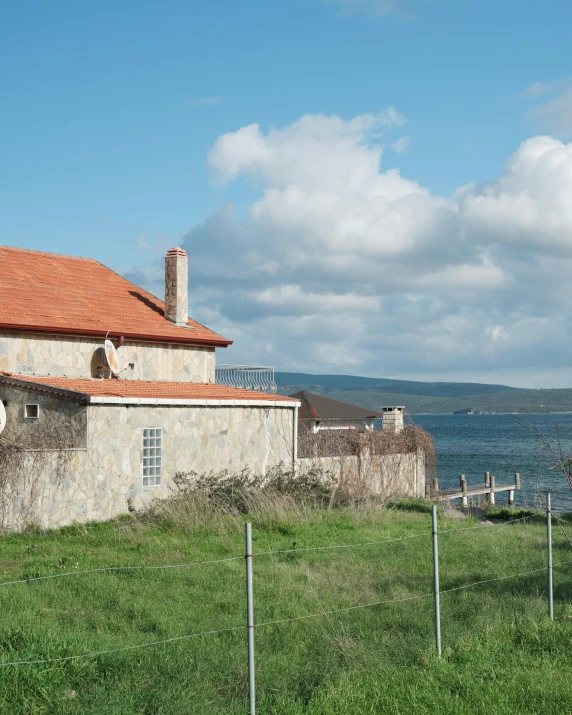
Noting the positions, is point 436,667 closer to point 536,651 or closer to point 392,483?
point 536,651

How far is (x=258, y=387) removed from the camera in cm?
2908

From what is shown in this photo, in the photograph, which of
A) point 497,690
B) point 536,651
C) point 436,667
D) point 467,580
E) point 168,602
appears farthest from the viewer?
point 467,580

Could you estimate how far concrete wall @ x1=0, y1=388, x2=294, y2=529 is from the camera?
17859mm

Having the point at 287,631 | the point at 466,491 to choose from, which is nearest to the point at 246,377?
the point at 466,491

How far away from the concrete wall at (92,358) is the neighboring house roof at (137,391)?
0.60 meters

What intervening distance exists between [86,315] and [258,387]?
288 inches

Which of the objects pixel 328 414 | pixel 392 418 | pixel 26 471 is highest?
pixel 328 414

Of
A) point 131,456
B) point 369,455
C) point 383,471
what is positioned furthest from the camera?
point 383,471

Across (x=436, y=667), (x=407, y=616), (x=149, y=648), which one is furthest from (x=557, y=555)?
(x=149, y=648)

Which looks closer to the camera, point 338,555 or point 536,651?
point 536,651

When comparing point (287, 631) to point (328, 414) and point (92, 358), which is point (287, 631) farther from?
point (328, 414)

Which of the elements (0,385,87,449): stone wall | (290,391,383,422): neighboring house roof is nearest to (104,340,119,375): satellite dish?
(0,385,87,449): stone wall

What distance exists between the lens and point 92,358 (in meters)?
23.8

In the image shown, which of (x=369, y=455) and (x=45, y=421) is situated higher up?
(x=45, y=421)
